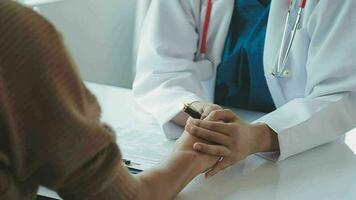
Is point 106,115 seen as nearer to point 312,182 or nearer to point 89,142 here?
point 312,182

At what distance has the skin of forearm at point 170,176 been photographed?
0.71 metres

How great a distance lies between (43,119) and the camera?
0.48 m

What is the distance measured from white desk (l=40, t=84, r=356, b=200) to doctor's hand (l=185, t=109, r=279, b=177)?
0.02 m

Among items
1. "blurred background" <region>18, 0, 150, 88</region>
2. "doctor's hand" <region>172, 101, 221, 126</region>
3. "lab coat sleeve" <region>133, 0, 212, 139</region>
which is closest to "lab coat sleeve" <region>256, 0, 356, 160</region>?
"doctor's hand" <region>172, 101, 221, 126</region>

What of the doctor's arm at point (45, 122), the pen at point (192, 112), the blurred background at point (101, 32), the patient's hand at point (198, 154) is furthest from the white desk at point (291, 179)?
the blurred background at point (101, 32)

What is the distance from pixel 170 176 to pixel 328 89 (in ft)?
1.40

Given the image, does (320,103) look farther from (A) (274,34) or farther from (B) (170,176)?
(B) (170,176)

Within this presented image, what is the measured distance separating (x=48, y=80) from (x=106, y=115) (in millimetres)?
633

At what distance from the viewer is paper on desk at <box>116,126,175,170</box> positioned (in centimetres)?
89

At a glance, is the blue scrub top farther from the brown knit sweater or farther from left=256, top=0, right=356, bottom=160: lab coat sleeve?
the brown knit sweater

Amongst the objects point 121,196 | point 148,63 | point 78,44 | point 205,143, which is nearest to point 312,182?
point 205,143

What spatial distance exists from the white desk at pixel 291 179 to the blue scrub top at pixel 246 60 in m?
0.22

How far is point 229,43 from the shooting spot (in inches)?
47.4

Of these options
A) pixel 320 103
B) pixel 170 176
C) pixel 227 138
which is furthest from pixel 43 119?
pixel 320 103
